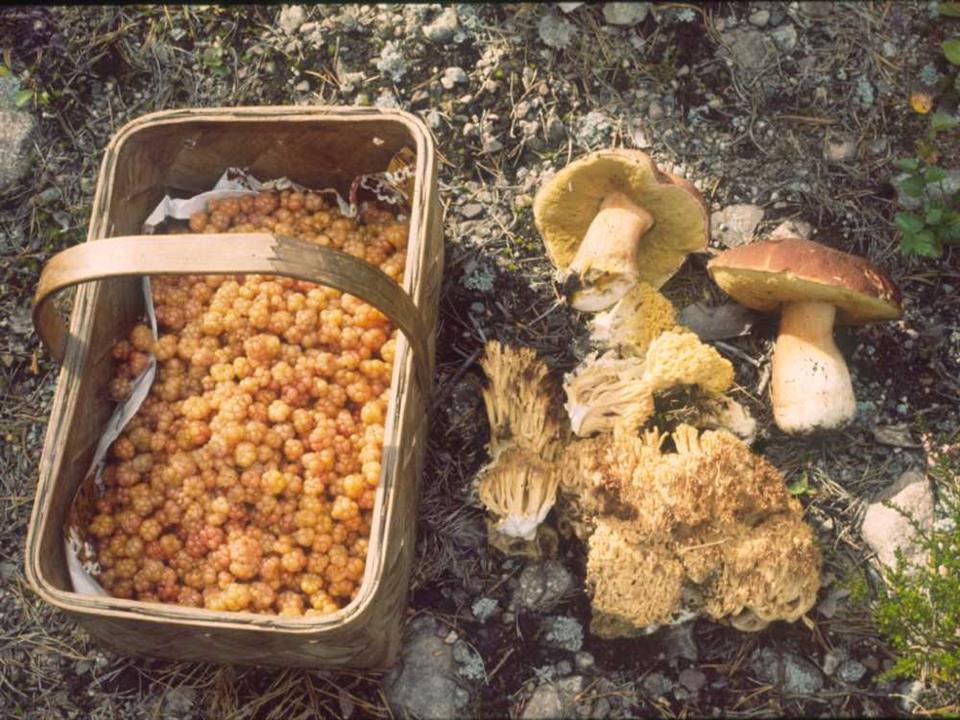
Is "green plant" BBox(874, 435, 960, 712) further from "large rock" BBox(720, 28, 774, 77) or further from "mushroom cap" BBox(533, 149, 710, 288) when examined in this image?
"large rock" BBox(720, 28, 774, 77)

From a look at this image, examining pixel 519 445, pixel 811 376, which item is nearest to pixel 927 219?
pixel 811 376

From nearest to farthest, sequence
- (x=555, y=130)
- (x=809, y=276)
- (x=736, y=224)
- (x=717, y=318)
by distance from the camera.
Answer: (x=809, y=276) < (x=717, y=318) < (x=736, y=224) < (x=555, y=130)

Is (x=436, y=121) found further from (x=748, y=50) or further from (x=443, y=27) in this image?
(x=748, y=50)

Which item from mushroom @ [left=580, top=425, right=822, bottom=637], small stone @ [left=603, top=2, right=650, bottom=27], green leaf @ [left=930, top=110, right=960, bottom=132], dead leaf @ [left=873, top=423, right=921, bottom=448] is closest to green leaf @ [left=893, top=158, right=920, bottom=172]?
green leaf @ [left=930, top=110, right=960, bottom=132]

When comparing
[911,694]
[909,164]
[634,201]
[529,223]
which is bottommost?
[911,694]

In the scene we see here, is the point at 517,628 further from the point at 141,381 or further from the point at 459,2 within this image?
the point at 459,2

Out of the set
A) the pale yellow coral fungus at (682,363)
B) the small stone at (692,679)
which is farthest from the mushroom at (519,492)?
the small stone at (692,679)

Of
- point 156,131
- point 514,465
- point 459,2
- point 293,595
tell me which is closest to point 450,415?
point 514,465
